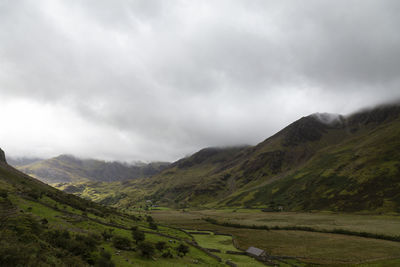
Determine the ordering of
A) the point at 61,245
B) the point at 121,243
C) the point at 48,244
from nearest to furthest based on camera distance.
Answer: the point at 48,244 < the point at 61,245 < the point at 121,243

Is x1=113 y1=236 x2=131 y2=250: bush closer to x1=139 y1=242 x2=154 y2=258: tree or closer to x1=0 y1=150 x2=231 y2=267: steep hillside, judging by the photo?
x1=0 y1=150 x2=231 y2=267: steep hillside

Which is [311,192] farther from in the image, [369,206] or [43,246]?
[43,246]

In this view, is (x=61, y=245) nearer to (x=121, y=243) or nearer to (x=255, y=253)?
(x=121, y=243)

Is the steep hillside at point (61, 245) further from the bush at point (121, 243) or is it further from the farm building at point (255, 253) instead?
the farm building at point (255, 253)

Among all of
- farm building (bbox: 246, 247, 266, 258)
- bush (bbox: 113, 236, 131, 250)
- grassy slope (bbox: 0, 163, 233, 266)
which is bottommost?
farm building (bbox: 246, 247, 266, 258)

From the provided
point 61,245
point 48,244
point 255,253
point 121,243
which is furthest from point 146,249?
point 255,253

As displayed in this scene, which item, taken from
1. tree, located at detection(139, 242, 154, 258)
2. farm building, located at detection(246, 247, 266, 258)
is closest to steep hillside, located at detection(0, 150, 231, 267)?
tree, located at detection(139, 242, 154, 258)

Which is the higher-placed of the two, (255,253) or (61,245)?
(61,245)

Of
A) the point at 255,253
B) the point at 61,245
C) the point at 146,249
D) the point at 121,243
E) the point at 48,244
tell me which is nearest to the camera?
the point at 48,244

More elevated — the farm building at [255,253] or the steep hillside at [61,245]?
the steep hillside at [61,245]

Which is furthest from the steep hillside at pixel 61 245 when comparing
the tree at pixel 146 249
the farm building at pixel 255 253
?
the farm building at pixel 255 253

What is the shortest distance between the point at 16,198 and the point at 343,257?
94998 mm

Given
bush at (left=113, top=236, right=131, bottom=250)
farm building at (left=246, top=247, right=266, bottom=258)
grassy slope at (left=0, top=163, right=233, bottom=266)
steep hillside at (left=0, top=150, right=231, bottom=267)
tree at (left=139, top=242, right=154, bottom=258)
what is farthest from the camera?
farm building at (left=246, top=247, right=266, bottom=258)

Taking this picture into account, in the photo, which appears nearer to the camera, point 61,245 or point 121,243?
point 61,245
